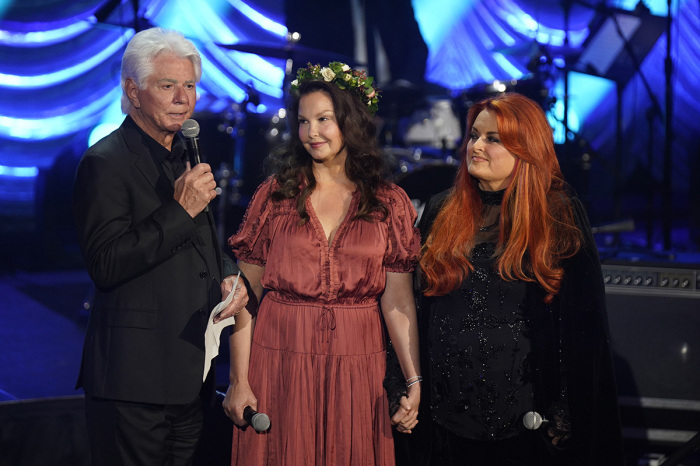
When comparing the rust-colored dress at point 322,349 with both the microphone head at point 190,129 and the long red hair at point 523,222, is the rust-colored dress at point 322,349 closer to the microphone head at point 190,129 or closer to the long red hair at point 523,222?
the long red hair at point 523,222

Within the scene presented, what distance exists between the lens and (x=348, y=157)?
2.37 metres

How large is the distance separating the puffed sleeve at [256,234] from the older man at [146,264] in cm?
21

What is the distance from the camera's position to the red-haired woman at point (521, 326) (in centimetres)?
212

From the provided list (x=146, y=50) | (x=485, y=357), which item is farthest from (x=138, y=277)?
(x=485, y=357)

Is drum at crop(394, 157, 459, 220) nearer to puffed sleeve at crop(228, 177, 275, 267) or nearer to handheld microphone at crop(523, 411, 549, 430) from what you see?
puffed sleeve at crop(228, 177, 275, 267)

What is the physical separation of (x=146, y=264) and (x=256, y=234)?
50 cm

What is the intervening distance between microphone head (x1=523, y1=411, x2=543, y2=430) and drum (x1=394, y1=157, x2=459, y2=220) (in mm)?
2856

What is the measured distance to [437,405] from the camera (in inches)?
86.9

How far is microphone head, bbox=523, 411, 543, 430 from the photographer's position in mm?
2070

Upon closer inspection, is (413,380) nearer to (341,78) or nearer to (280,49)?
(341,78)

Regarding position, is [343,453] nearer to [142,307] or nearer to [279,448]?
[279,448]

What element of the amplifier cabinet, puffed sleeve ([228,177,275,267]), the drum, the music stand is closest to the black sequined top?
puffed sleeve ([228,177,275,267])

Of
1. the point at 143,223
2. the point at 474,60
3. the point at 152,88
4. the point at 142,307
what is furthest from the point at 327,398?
the point at 474,60

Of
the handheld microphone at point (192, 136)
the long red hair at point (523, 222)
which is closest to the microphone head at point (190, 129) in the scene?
the handheld microphone at point (192, 136)
